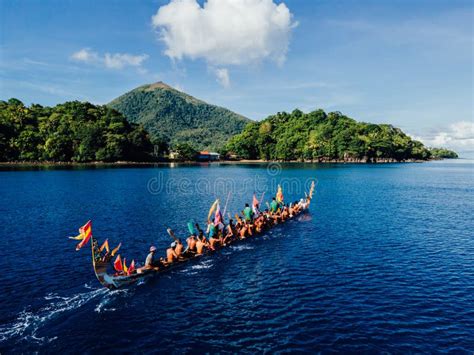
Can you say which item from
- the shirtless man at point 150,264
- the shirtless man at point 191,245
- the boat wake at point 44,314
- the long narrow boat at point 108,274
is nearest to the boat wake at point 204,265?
the shirtless man at point 191,245

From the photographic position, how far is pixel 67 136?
17000 cm

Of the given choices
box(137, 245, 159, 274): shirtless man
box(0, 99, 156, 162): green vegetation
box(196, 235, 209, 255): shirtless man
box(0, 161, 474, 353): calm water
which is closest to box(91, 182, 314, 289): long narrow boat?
box(137, 245, 159, 274): shirtless man

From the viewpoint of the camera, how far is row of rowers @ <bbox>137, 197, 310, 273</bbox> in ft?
91.7

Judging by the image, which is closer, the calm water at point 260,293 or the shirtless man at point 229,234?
the calm water at point 260,293

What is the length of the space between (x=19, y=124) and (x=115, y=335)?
18705 cm

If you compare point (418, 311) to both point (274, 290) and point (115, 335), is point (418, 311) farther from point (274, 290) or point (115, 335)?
point (115, 335)

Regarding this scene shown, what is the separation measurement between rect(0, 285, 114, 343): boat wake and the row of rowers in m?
3.83

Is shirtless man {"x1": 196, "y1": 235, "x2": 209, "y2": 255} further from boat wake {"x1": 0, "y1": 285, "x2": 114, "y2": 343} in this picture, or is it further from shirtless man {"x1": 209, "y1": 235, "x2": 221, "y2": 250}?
boat wake {"x1": 0, "y1": 285, "x2": 114, "y2": 343}

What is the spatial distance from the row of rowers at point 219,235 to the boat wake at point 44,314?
3835 millimetres

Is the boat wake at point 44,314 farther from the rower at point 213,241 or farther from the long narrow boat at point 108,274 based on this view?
the rower at point 213,241

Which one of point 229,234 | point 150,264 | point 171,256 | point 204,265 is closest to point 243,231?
point 229,234

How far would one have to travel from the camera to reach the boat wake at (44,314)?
18.2 meters

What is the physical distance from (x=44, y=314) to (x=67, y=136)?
558 feet

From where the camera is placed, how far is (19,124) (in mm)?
169000
